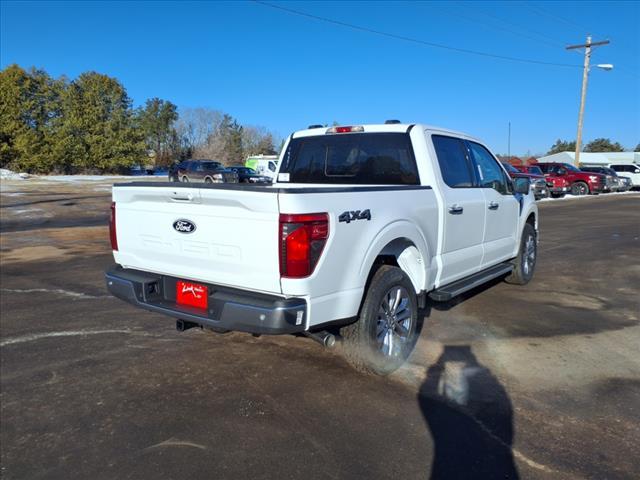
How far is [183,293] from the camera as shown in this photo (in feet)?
12.6

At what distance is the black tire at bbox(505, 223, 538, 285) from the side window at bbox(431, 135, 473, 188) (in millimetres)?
1972

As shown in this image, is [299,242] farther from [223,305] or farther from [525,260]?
[525,260]

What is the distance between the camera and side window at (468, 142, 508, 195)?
563 centimetres

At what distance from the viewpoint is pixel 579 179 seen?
2903cm

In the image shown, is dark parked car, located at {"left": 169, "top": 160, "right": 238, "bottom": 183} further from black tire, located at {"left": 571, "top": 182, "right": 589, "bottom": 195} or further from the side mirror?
the side mirror

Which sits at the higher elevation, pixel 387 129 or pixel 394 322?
pixel 387 129

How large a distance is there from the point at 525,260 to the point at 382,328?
3.82 meters

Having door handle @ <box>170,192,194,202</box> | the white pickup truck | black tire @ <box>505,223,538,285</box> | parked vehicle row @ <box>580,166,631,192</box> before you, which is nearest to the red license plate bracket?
the white pickup truck

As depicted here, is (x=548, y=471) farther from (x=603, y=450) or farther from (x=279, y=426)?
(x=279, y=426)

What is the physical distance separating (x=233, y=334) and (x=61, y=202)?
18777 mm

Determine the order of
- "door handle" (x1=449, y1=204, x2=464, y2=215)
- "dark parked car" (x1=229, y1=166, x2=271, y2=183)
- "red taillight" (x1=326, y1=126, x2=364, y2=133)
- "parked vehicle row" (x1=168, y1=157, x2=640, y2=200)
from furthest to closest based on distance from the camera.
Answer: "dark parked car" (x1=229, y1=166, x2=271, y2=183), "parked vehicle row" (x1=168, y1=157, x2=640, y2=200), "red taillight" (x1=326, y1=126, x2=364, y2=133), "door handle" (x1=449, y1=204, x2=464, y2=215)

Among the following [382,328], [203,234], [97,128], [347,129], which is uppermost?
[97,128]

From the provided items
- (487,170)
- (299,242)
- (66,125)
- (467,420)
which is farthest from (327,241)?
(66,125)

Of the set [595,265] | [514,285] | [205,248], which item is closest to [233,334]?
[205,248]
